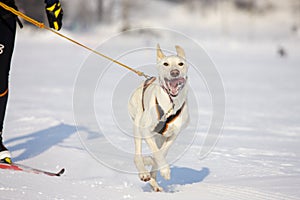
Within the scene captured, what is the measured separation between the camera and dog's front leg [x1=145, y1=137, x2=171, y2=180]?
10.2ft

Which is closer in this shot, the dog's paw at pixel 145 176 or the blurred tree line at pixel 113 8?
the dog's paw at pixel 145 176

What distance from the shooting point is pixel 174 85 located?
3064mm

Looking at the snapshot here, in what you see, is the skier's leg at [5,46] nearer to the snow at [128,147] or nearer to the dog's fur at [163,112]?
the snow at [128,147]

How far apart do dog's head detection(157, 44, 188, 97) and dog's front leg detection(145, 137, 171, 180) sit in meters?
0.38

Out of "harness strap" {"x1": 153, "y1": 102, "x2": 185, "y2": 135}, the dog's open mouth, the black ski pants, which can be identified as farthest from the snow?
the black ski pants

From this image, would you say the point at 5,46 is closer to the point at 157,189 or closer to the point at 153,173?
the point at 153,173

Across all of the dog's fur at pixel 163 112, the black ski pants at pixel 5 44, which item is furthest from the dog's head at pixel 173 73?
the black ski pants at pixel 5 44

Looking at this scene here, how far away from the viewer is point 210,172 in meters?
3.83

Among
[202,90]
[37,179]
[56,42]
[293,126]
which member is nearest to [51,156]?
[37,179]

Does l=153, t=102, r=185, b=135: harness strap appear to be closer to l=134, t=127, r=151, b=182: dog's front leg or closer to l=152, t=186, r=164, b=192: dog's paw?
l=134, t=127, r=151, b=182: dog's front leg

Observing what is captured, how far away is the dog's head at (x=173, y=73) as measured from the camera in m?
3.01

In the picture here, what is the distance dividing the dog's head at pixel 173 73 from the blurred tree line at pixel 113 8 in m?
34.9

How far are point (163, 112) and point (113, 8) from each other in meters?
51.8

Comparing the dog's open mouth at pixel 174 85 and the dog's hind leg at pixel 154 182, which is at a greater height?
the dog's open mouth at pixel 174 85
